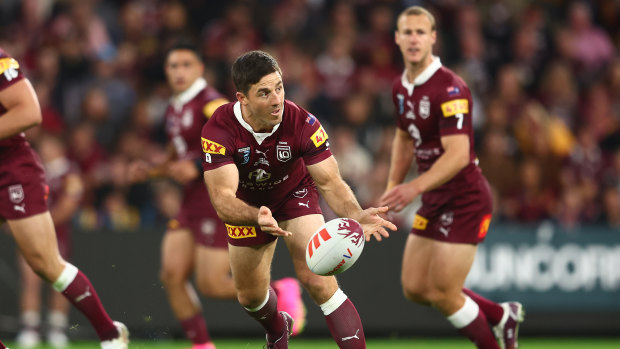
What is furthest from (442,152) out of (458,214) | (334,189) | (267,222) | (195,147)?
(195,147)

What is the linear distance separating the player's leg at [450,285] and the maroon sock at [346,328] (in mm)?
1212

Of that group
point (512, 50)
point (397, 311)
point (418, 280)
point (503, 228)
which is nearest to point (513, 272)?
point (503, 228)

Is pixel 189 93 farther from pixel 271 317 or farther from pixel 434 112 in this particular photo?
pixel 271 317

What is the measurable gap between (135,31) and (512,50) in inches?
232

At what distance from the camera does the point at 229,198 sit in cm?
596

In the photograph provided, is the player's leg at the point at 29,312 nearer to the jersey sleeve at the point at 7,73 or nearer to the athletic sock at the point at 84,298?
the athletic sock at the point at 84,298

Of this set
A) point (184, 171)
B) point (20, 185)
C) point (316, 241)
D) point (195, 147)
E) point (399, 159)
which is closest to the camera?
point (316, 241)

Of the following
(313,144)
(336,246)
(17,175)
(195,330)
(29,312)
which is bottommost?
(29,312)

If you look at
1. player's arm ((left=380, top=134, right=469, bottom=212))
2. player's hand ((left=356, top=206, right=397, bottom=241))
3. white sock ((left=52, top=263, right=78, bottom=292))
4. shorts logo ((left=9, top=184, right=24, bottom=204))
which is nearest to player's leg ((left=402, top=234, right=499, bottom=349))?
player's arm ((left=380, top=134, right=469, bottom=212))

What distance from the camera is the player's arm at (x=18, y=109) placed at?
6680 mm

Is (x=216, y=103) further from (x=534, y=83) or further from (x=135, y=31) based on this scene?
(x=534, y=83)

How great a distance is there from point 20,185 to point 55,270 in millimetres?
677

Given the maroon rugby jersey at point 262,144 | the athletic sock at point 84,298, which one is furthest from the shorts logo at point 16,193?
the maroon rugby jersey at point 262,144

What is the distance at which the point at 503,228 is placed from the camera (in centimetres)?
1116
